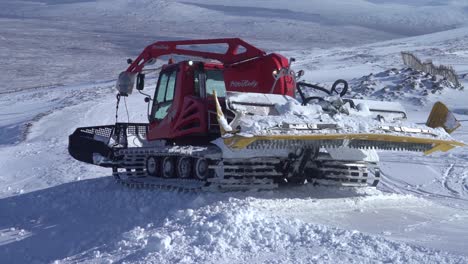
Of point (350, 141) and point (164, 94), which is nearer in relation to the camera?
point (350, 141)

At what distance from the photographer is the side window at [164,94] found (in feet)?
34.0

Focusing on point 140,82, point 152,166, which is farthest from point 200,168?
point 140,82

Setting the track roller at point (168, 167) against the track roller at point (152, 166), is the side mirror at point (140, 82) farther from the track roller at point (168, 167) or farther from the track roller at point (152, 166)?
the track roller at point (168, 167)

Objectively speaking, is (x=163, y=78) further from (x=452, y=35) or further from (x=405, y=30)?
(x=405, y=30)

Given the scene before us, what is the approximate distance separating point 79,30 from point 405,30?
96.7 ft

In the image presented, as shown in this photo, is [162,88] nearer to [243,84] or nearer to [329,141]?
[243,84]

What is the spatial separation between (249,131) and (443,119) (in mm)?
3322

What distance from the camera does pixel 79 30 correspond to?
2387 inches

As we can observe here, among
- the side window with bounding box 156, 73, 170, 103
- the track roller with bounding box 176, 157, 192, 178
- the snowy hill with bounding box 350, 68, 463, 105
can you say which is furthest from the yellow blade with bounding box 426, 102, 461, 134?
the snowy hill with bounding box 350, 68, 463, 105

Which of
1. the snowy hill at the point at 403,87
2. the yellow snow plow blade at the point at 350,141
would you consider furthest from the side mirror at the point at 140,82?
the snowy hill at the point at 403,87

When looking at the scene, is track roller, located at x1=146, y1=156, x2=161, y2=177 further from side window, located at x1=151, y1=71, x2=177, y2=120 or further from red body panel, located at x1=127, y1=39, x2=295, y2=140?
side window, located at x1=151, y1=71, x2=177, y2=120

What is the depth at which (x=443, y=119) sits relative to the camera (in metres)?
9.43

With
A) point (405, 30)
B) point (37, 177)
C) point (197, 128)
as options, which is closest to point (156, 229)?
point (197, 128)

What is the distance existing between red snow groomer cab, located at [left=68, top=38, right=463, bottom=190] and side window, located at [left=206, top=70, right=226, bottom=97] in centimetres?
2
